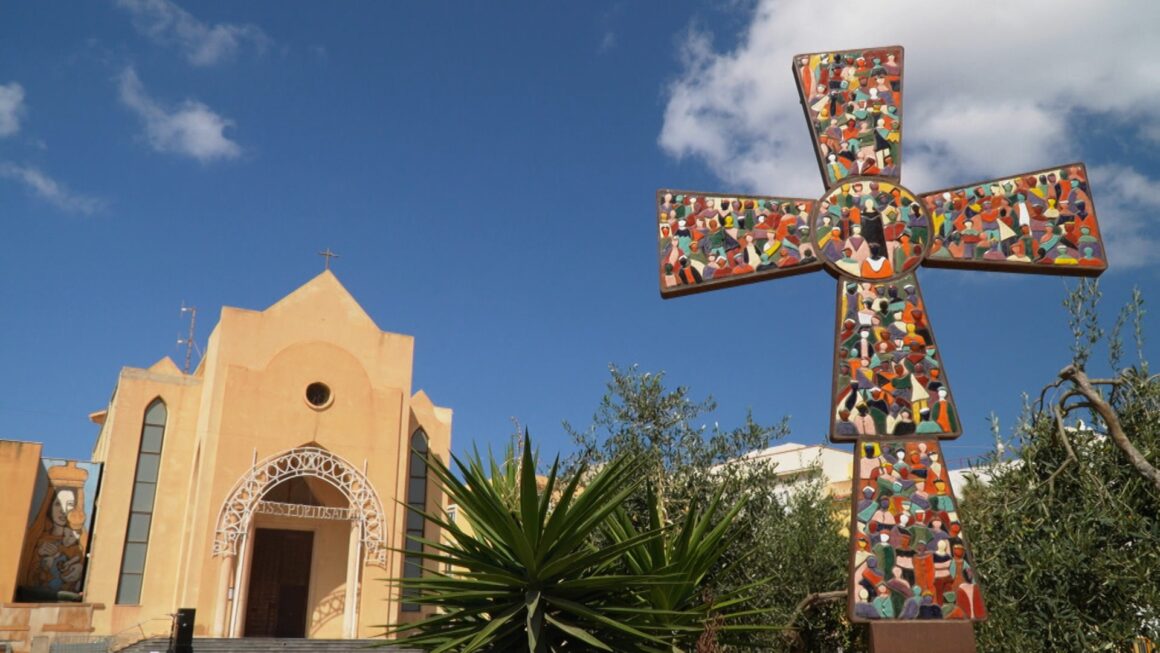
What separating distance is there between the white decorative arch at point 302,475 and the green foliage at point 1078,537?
19463 millimetres

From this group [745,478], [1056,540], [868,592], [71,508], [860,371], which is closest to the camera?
[868,592]

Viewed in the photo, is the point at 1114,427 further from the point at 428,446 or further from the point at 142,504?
the point at 142,504

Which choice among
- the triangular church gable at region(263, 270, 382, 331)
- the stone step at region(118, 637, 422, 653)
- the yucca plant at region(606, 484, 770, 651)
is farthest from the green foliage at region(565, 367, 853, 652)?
the triangular church gable at region(263, 270, 382, 331)

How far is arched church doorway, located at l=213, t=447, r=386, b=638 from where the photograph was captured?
22.6 meters

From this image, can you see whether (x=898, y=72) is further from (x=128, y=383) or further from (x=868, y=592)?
(x=128, y=383)

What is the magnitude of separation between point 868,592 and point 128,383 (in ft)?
78.6

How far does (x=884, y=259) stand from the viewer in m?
5.84

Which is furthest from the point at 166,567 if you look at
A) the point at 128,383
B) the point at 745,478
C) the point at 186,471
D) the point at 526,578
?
the point at 526,578

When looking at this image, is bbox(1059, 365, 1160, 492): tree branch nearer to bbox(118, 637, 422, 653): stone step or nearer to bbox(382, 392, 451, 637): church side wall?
bbox(118, 637, 422, 653): stone step

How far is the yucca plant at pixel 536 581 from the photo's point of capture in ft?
17.0

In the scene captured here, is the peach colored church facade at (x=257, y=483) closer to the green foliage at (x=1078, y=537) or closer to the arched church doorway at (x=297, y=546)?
the arched church doorway at (x=297, y=546)

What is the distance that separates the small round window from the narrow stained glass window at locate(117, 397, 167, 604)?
3.99 m

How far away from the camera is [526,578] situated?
533cm

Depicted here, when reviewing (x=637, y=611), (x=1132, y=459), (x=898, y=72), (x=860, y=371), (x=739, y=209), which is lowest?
(x=637, y=611)
